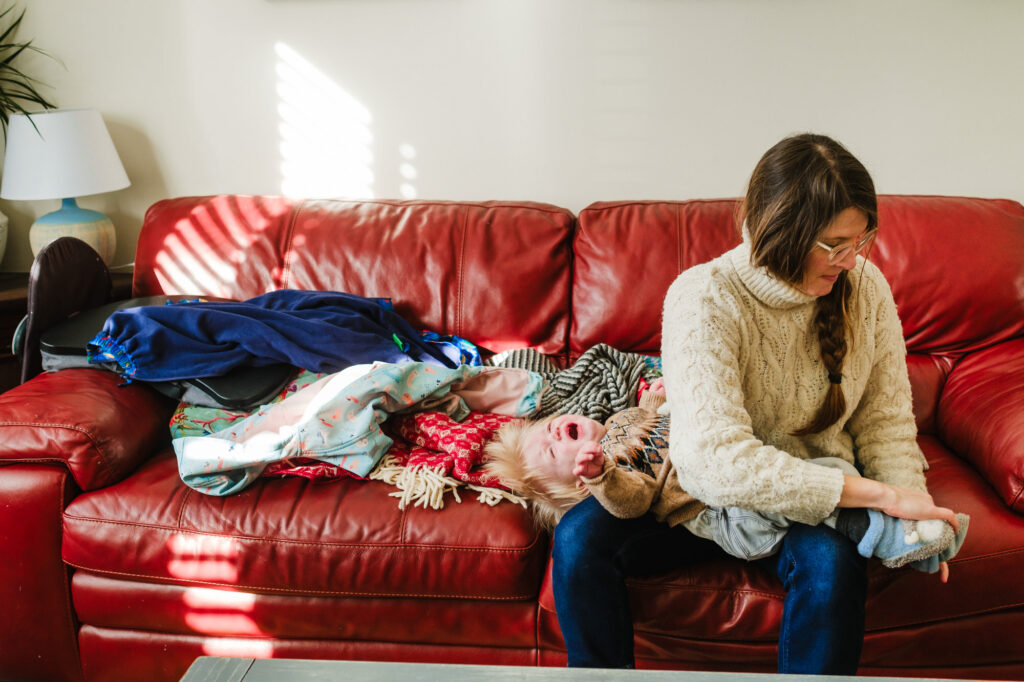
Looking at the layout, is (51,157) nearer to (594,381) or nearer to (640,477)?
(594,381)

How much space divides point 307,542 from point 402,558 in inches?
7.4

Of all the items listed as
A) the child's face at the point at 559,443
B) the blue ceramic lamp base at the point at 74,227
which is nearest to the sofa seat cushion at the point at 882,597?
the child's face at the point at 559,443

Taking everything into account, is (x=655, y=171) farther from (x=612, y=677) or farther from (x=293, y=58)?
(x=612, y=677)

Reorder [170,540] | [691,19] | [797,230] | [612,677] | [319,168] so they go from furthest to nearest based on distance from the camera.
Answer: [319,168], [691,19], [170,540], [797,230], [612,677]

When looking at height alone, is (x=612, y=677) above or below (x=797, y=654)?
above

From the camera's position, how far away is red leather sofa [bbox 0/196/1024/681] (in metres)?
1.46

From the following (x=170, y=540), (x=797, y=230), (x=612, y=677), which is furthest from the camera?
(x=170, y=540)

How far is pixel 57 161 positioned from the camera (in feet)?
7.51

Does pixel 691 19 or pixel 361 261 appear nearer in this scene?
pixel 361 261

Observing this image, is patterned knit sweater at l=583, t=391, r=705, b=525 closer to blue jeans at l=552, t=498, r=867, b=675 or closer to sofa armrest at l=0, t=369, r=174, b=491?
blue jeans at l=552, t=498, r=867, b=675

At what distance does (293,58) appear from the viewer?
242 cm

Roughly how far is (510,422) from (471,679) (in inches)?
30.1

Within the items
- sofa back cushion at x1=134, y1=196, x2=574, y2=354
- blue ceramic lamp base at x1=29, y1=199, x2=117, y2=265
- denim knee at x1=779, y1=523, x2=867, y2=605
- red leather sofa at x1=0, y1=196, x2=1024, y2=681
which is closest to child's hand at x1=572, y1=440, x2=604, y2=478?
red leather sofa at x1=0, y1=196, x2=1024, y2=681

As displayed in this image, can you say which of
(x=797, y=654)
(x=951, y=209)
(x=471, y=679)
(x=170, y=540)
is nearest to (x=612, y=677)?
(x=471, y=679)
